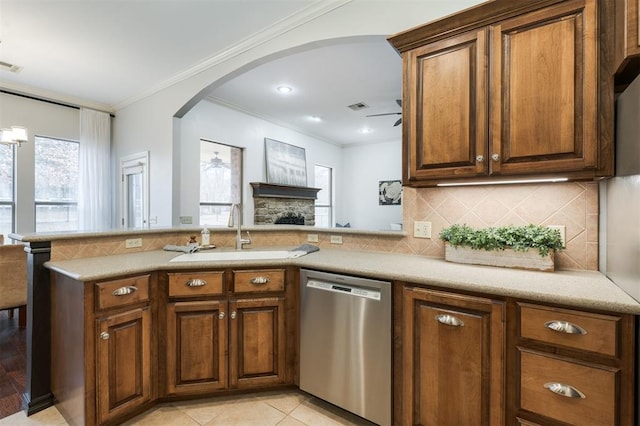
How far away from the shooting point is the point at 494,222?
1.88 metres

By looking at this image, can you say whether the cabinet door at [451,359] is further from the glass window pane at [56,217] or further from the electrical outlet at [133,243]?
the glass window pane at [56,217]

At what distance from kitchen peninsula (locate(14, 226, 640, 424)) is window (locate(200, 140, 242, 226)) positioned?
2489 mm

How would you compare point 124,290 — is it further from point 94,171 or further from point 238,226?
point 94,171

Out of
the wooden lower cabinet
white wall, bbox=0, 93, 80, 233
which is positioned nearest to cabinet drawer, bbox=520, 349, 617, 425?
the wooden lower cabinet

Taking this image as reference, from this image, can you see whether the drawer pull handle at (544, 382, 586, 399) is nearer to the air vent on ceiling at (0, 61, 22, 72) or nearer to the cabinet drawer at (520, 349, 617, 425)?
the cabinet drawer at (520, 349, 617, 425)

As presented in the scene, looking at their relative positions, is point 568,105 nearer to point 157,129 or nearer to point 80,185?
point 157,129

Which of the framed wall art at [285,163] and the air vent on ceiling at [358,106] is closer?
the air vent on ceiling at [358,106]

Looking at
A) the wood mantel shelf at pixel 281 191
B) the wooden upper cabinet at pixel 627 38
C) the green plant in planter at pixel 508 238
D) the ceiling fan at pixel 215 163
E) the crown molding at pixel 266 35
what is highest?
the crown molding at pixel 266 35

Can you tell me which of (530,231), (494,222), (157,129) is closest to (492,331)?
(530,231)

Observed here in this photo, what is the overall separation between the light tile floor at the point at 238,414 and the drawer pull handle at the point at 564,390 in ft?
3.41

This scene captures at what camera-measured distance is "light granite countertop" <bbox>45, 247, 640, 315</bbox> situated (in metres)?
1.18

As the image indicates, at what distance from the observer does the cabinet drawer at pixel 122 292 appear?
1613mm

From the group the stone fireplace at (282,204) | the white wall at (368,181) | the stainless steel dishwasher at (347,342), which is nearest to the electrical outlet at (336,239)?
the stainless steel dishwasher at (347,342)

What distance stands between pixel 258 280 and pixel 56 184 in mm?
4630
